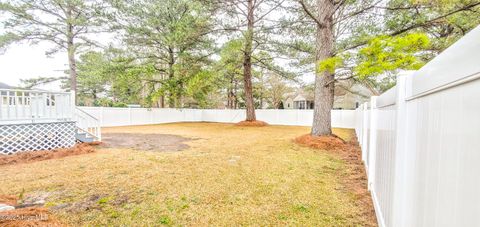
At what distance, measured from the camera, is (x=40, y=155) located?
17.0 ft

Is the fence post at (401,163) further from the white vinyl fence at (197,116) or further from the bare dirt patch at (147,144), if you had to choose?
the white vinyl fence at (197,116)

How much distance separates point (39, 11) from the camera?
39.3 ft

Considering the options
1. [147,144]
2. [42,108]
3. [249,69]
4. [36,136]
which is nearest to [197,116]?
[249,69]

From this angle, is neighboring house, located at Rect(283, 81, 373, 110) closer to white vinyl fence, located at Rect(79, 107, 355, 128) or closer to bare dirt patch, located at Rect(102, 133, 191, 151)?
white vinyl fence, located at Rect(79, 107, 355, 128)

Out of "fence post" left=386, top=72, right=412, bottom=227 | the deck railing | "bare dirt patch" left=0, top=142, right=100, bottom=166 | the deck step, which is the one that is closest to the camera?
"fence post" left=386, top=72, right=412, bottom=227

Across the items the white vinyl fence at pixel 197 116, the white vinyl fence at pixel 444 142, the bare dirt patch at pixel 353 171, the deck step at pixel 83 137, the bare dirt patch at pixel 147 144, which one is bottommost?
the bare dirt patch at pixel 147 144

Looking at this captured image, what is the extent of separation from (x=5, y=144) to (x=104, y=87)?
1870cm

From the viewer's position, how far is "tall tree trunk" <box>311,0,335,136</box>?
667cm

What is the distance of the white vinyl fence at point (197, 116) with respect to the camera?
13203 mm

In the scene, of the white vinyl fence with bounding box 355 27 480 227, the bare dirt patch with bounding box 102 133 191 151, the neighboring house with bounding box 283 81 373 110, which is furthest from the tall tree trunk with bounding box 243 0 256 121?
the neighboring house with bounding box 283 81 373 110

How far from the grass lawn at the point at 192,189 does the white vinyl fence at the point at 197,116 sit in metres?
8.35

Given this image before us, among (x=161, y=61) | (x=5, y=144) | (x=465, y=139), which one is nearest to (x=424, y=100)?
(x=465, y=139)

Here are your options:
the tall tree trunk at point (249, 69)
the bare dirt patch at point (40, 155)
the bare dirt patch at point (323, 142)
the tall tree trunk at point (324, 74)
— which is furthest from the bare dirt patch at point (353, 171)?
the bare dirt patch at point (40, 155)

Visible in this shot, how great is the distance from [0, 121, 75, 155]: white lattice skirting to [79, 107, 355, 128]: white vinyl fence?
5.63 meters
